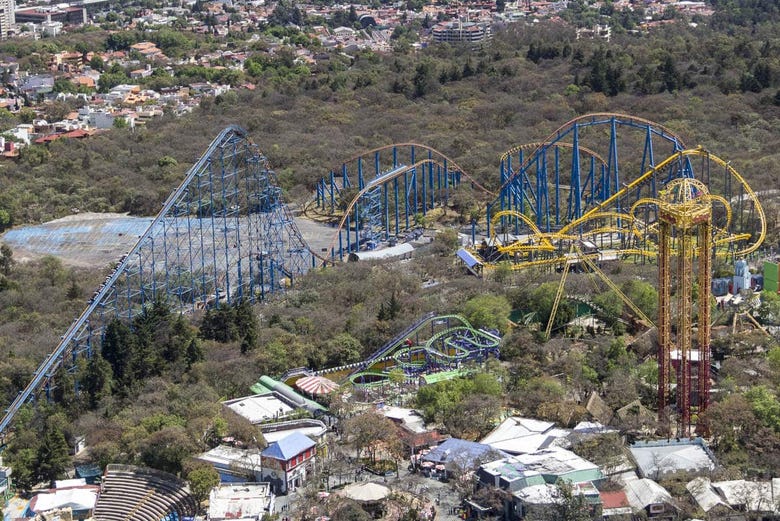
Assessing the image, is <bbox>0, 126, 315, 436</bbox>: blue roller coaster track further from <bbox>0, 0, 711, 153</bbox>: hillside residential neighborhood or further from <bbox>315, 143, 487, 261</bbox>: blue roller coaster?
<bbox>0, 0, 711, 153</bbox>: hillside residential neighborhood

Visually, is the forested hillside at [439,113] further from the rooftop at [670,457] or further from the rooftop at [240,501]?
the rooftop at [240,501]

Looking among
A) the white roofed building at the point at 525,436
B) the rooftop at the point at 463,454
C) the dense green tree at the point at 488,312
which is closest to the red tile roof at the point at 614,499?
the white roofed building at the point at 525,436

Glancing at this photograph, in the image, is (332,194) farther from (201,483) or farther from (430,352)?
(201,483)

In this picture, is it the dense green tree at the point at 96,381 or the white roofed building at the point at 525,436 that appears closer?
the white roofed building at the point at 525,436

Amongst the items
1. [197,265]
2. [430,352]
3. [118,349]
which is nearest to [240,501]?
[118,349]

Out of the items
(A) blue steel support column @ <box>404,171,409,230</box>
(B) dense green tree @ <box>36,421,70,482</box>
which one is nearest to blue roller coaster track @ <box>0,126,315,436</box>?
(B) dense green tree @ <box>36,421,70,482</box>

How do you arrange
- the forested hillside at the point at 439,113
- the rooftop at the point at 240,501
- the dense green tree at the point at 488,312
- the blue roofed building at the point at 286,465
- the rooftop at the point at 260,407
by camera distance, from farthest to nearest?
the forested hillside at the point at 439,113 < the dense green tree at the point at 488,312 < the rooftop at the point at 260,407 < the blue roofed building at the point at 286,465 < the rooftop at the point at 240,501
